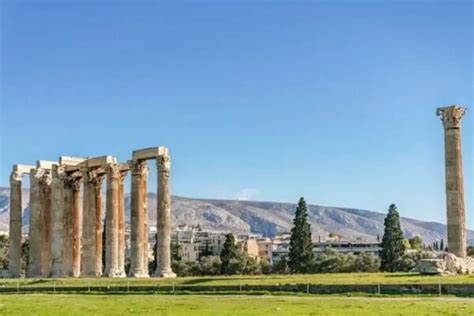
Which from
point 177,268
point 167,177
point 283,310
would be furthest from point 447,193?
point 177,268

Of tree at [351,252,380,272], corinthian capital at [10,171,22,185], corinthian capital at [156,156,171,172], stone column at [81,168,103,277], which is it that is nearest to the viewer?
corinthian capital at [156,156,171,172]

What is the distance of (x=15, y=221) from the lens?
84688 mm

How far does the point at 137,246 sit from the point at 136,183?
602 cm

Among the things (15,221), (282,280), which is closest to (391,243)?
(15,221)

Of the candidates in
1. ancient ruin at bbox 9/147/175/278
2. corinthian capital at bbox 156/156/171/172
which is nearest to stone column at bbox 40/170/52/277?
ancient ruin at bbox 9/147/175/278

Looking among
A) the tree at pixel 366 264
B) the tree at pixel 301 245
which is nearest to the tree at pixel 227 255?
the tree at pixel 301 245

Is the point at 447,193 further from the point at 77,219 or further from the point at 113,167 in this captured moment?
the point at 77,219

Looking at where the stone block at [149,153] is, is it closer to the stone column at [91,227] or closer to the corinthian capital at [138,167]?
the corinthian capital at [138,167]

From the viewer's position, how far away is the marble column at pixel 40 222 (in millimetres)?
80812

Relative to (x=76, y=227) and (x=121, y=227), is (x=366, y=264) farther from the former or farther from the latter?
(x=76, y=227)

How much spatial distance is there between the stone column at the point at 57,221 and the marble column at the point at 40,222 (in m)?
3.15

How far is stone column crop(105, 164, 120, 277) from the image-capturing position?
247ft

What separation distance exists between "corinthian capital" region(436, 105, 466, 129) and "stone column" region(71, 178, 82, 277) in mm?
38995

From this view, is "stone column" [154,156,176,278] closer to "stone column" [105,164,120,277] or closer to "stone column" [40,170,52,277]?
"stone column" [105,164,120,277]
